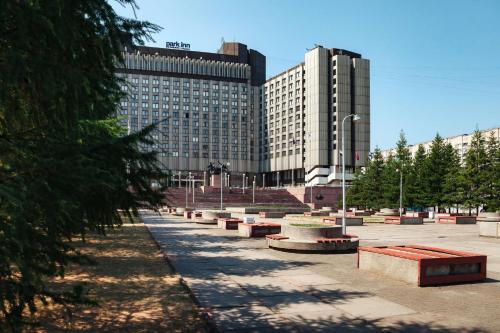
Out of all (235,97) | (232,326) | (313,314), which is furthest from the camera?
(235,97)

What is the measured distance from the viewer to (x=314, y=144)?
122000mm

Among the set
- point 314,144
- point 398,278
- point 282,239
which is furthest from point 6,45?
point 314,144

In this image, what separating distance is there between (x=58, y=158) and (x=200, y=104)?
14324 cm

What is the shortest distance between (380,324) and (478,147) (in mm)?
51637

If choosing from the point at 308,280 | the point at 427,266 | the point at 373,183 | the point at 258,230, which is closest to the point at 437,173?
the point at 373,183

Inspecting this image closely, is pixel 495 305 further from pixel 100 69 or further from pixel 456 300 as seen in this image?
pixel 100 69

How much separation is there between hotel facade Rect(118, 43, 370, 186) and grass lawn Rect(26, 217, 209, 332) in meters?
106

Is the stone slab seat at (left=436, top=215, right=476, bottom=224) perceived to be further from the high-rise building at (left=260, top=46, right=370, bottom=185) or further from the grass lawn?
the high-rise building at (left=260, top=46, right=370, bottom=185)

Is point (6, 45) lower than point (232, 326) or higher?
higher

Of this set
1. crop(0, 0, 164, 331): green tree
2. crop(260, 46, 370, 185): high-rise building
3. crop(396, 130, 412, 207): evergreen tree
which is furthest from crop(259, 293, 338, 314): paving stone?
crop(260, 46, 370, 185): high-rise building

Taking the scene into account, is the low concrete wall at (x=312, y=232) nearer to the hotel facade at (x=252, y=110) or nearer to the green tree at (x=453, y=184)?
the green tree at (x=453, y=184)

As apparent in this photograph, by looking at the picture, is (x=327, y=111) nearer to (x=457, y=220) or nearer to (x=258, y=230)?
(x=457, y=220)

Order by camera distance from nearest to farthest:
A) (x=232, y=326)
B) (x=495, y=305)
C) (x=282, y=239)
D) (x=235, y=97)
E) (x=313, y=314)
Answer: (x=232, y=326) → (x=313, y=314) → (x=495, y=305) → (x=282, y=239) → (x=235, y=97)

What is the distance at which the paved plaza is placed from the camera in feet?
25.8
